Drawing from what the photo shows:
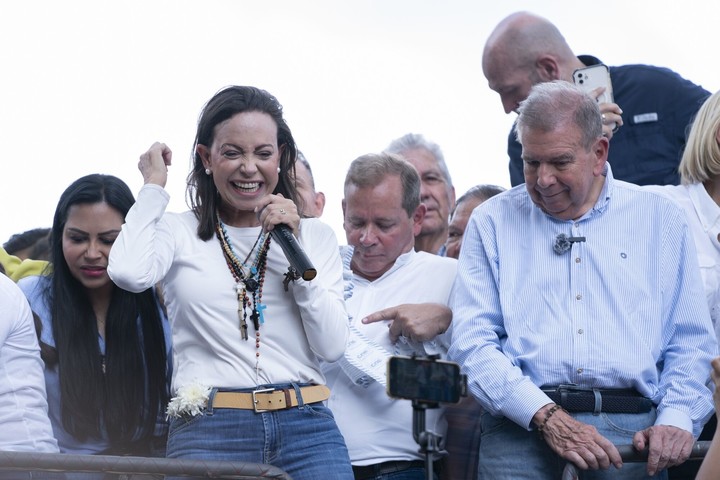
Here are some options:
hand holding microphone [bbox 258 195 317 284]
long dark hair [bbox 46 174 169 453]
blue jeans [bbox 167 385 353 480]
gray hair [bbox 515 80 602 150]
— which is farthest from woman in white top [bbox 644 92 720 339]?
long dark hair [bbox 46 174 169 453]

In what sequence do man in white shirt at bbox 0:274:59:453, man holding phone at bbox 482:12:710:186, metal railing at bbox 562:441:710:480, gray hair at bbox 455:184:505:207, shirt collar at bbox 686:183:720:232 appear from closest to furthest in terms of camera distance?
metal railing at bbox 562:441:710:480, man in white shirt at bbox 0:274:59:453, shirt collar at bbox 686:183:720:232, man holding phone at bbox 482:12:710:186, gray hair at bbox 455:184:505:207

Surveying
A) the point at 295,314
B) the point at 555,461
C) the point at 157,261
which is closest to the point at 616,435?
the point at 555,461

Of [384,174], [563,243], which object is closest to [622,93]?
[384,174]

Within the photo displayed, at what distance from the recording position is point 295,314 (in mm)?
3488

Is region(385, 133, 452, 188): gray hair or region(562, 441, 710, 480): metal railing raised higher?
region(385, 133, 452, 188): gray hair

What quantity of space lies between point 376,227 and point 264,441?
1.31 meters

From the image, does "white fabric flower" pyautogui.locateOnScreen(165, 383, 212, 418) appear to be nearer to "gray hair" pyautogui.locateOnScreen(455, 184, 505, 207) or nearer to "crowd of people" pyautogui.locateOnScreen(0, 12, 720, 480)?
"crowd of people" pyautogui.locateOnScreen(0, 12, 720, 480)

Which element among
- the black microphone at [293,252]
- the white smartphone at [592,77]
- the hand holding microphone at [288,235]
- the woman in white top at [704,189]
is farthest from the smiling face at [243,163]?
the white smartphone at [592,77]

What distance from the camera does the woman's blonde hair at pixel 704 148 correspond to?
13.6ft

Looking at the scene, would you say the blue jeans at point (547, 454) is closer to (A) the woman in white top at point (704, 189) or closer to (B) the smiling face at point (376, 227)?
(A) the woman in white top at point (704, 189)

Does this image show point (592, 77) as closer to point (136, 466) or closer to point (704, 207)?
point (704, 207)

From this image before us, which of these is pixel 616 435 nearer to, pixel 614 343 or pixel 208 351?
pixel 614 343

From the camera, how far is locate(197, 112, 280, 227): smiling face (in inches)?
141

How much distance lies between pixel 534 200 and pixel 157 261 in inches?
51.2
